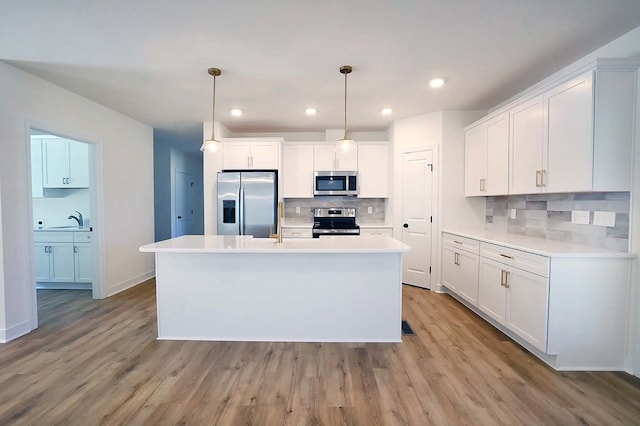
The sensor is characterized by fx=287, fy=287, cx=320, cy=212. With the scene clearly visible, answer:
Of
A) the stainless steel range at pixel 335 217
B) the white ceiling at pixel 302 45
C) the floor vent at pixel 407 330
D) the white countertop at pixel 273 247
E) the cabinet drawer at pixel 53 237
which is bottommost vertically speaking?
the floor vent at pixel 407 330

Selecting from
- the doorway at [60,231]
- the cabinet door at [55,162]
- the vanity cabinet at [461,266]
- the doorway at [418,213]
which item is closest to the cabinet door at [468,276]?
the vanity cabinet at [461,266]

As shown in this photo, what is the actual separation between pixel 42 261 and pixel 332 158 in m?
4.57

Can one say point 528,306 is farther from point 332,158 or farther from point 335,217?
point 332,158

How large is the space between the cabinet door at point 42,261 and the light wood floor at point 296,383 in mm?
1761

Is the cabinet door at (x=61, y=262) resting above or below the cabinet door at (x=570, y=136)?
below

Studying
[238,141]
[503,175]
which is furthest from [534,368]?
[238,141]

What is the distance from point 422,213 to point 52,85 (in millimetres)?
4743

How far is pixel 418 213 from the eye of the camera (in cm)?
422

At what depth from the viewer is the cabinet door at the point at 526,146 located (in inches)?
104

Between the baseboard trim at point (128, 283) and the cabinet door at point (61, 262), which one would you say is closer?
the baseboard trim at point (128, 283)

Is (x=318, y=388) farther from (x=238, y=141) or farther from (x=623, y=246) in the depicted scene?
(x=238, y=141)

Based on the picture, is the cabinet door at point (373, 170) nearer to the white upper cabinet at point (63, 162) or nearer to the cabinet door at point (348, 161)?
the cabinet door at point (348, 161)

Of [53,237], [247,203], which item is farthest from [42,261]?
[247,203]

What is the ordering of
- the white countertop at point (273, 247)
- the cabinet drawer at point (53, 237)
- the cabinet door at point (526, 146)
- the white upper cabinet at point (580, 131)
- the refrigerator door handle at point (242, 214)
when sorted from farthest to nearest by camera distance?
the refrigerator door handle at point (242, 214)
the cabinet drawer at point (53, 237)
the cabinet door at point (526, 146)
the white countertop at point (273, 247)
the white upper cabinet at point (580, 131)
